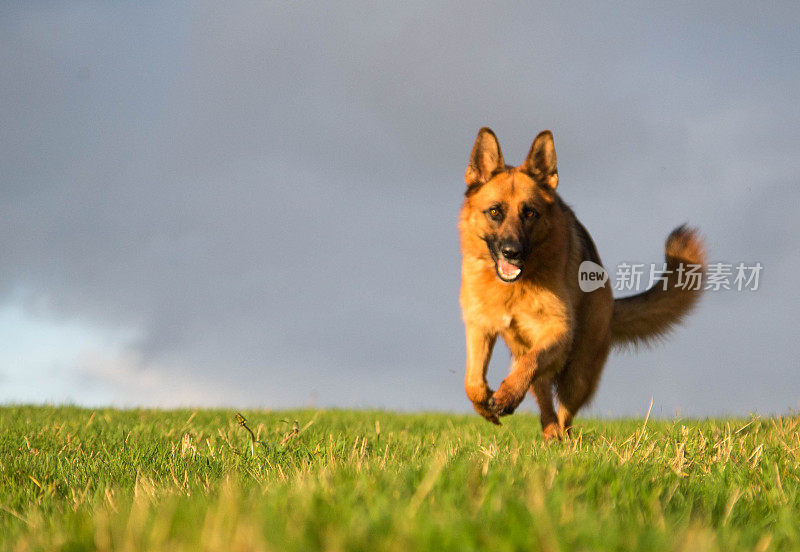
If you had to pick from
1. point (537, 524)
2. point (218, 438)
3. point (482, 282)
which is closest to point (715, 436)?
point (482, 282)

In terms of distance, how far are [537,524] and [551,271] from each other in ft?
13.7

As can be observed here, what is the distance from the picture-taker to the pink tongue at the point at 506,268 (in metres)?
5.56

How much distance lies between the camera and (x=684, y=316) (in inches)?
291

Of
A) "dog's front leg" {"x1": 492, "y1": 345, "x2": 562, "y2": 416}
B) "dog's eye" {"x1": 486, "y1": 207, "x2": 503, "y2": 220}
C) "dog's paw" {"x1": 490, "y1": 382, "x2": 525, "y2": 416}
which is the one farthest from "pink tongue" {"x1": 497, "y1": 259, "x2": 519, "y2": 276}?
"dog's paw" {"x1": 490, "y1": 382, "x2": 525, "y2": 416}

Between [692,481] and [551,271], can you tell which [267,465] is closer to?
[692,481]

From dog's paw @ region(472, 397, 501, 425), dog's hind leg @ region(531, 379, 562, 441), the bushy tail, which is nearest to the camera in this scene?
dog's paw @ region(472, 397, 501, 425)

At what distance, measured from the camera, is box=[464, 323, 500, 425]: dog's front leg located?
555 centimetres

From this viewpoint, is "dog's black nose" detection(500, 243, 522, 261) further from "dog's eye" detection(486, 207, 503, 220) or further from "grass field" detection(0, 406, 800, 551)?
"grass field" detection(0, 406, 800, 551)

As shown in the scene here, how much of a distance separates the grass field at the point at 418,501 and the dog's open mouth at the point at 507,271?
152 cm

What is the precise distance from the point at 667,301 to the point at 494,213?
2891 millimetres

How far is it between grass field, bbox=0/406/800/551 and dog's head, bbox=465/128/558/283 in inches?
63.8

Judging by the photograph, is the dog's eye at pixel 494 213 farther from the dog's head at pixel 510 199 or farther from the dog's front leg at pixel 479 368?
the dog's front leg at pixel 479 368

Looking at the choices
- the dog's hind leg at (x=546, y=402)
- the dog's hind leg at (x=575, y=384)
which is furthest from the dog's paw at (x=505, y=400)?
the dog's hind leg at (x=575, y=384)

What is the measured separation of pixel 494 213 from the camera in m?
5.64
